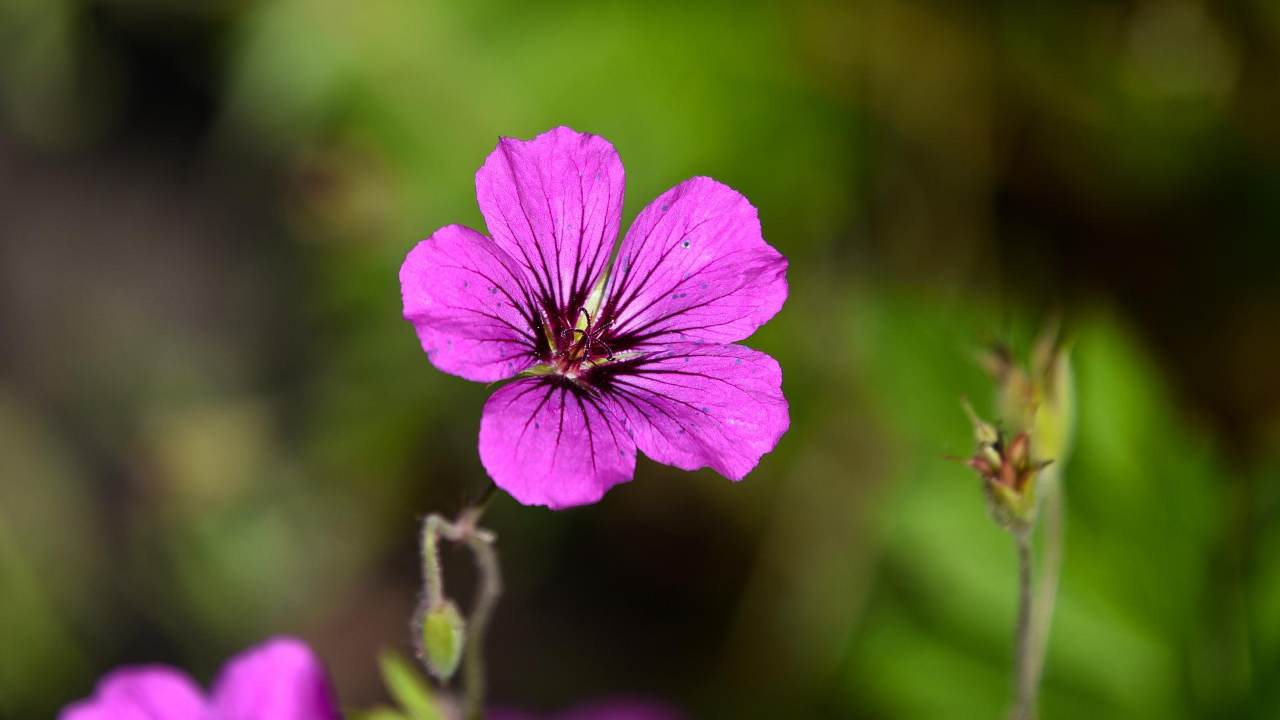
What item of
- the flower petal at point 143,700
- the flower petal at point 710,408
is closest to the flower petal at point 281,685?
the flower petal at point 143,700

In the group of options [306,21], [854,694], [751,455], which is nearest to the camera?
[751,455]

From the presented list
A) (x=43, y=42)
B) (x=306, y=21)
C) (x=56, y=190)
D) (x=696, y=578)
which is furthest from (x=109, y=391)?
(x=696, y=578)

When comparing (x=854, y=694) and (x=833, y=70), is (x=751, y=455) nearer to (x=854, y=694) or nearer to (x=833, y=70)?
(x=854, y=694)

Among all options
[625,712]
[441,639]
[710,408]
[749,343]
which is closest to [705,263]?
[710,408]

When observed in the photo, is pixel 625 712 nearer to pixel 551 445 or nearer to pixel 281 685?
pixel 281 685

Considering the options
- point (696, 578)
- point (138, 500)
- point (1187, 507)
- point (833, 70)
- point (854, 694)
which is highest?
point (833, 70)
